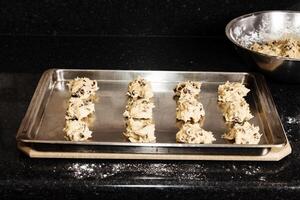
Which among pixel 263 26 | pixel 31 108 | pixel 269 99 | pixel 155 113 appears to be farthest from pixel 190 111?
pixel 263 26

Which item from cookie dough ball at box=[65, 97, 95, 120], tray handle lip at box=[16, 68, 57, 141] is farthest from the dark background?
cookie dough ball at box=[65, 97, 95, 120]

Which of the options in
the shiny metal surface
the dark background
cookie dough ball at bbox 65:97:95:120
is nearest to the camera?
cookie dough ball at bbox 65:97:95:120

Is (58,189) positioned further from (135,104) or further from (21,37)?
(21,37)

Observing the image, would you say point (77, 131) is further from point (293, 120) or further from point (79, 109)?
point (293, 120)

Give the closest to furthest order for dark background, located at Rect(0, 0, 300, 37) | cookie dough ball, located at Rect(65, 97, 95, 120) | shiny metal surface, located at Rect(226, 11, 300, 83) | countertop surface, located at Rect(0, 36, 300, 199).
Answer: countertop surface, located at Rect(0, 36, 300, 199), cookie dough ball, located at Rect(65, 97, 95, 120), shiny metal surface, located at Rect(226, 11, 300, 83), dark background, located at Rect(0, 0, 300, 37)

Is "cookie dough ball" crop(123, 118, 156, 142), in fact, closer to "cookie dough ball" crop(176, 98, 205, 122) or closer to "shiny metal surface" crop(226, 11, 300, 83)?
"cookie dough ball" crop(176, 98, 205, 122)

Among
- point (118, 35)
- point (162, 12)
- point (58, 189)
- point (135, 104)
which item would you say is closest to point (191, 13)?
point (162, 12)
